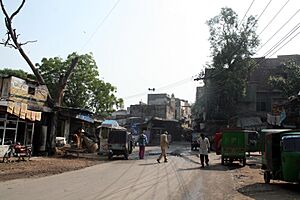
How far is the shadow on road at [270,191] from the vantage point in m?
11.0

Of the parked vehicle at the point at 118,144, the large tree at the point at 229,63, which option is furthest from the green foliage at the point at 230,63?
the parked vehicle at the point at 118,144

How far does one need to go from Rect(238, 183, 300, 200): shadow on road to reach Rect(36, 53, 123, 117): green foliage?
3434cm

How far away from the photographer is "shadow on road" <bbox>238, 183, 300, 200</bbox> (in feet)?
36.2

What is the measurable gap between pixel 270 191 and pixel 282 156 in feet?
4.48

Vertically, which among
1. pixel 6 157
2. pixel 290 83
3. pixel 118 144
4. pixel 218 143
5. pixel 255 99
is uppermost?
pixel 290 83

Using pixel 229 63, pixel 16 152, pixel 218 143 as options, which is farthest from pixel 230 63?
pixel 16 152

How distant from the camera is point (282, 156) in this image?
1263 centimetres

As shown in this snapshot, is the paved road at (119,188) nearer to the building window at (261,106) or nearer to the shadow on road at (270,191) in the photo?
the shadow on road at (270,191)

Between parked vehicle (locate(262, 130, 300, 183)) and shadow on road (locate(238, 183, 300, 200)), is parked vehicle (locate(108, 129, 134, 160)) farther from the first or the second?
shadow on road (locate(238, 183, 300, 200))

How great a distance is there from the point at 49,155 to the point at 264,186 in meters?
17.9

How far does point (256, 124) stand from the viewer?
49.7 meters

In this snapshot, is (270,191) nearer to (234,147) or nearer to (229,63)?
(234,147)

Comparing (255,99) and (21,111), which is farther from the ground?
(255,99)

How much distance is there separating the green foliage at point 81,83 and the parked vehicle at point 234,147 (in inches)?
1055
